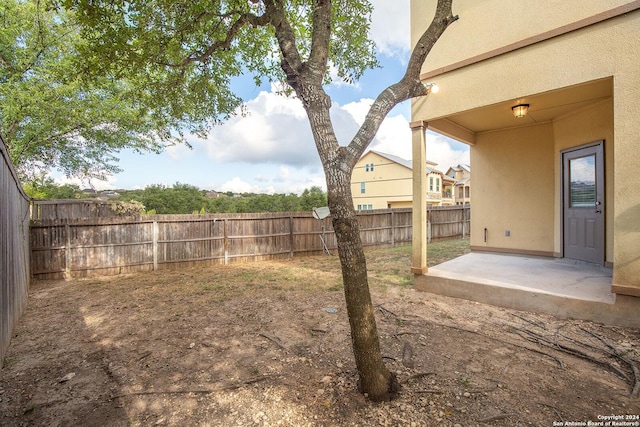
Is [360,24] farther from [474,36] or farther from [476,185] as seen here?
[476,185]

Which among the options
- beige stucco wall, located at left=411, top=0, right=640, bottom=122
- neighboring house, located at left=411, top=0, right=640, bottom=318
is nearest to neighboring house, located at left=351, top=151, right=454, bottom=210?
neighboring house, located at left=411, top=0, right=640, bottom=318

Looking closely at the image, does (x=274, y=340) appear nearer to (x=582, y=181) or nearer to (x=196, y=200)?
(x=582, y=181)

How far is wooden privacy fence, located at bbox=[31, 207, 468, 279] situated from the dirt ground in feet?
8.62

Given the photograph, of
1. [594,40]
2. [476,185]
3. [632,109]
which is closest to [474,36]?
[594,40]

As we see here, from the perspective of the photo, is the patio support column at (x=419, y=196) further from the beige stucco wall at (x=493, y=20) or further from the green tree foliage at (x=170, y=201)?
the green tree foliage at (x=170, y=201)

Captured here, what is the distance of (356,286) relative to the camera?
217 centimetres

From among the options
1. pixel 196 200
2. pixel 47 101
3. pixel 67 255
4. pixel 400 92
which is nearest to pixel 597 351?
pixel 400 92

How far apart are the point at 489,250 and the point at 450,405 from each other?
6081mm

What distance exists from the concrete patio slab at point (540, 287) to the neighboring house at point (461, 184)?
2608 centimetres

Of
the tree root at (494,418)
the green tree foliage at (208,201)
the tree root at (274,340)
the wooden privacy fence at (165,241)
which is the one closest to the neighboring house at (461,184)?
the green tree foliage at (208,201)

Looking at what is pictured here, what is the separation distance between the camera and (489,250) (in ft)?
23.6

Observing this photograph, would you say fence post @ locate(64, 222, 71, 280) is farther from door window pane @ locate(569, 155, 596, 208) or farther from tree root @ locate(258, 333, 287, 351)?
door window pane @ locate(569, 155, 596, 208)

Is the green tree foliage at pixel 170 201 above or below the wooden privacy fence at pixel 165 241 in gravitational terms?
above

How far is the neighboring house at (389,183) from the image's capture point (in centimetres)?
2386
